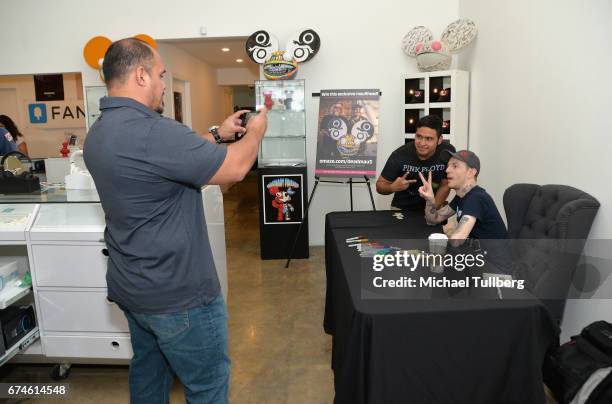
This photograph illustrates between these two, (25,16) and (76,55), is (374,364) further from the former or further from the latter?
(25,16)

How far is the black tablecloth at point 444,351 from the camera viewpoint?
157 cm

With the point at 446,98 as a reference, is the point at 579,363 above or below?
below

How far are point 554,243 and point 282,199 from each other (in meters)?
2.86

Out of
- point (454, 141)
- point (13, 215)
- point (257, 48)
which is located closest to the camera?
point (13, 215)

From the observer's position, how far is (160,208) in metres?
1.40

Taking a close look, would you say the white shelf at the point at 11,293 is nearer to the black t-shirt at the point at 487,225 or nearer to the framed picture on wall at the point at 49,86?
the black t-shirt at the point at 487,225

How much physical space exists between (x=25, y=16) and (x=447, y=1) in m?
4.69

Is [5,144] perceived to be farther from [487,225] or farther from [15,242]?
[487,225]

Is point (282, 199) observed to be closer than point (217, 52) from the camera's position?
Yes

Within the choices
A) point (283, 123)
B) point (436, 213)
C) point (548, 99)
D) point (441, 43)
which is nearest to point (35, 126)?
point (283, 123)

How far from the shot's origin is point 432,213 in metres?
2.66

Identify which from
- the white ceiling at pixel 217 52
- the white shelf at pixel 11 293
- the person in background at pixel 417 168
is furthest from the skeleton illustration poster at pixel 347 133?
the white shelf at pixel 11 293

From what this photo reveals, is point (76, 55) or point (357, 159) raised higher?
point (76, 55)

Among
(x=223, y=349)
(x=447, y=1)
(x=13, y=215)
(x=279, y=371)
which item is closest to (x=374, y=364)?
(x=223, y=349)
